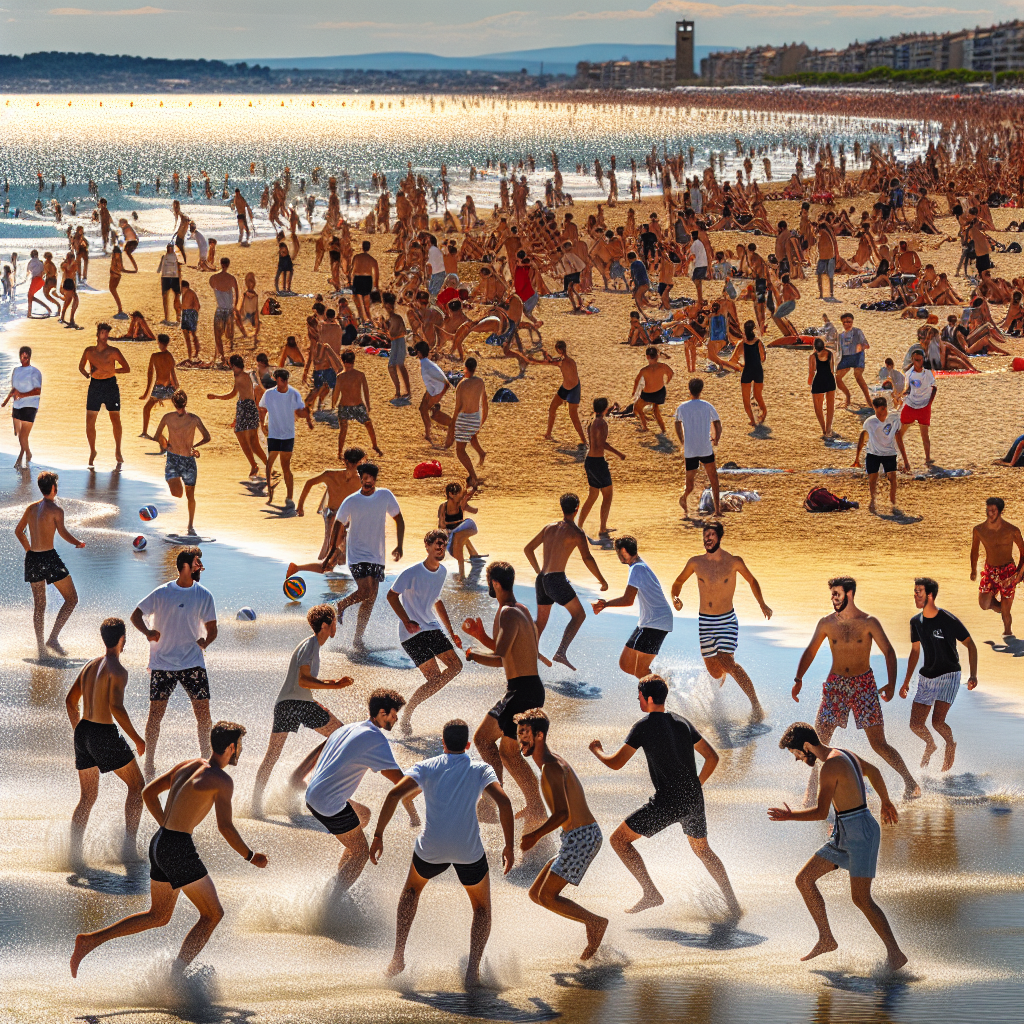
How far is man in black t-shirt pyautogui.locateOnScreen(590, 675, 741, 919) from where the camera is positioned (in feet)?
A: 24.0

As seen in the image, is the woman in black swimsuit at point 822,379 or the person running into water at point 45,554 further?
the woman in black swimsuit at point 822,379

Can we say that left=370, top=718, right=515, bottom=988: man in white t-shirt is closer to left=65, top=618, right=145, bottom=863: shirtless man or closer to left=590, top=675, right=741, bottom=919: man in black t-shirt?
left=590, top=675, right=741, bottom=919: man in black t-shirt

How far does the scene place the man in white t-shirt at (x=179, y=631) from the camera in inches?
351

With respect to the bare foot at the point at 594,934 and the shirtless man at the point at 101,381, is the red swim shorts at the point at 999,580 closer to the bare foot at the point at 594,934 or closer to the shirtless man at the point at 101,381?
the bare foot at the point at 594,934

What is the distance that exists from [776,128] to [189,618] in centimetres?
13170

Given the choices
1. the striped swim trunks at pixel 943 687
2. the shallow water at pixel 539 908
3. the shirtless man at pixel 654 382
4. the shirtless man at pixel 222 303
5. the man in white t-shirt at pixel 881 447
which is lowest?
the shallow water at pixel 539 908

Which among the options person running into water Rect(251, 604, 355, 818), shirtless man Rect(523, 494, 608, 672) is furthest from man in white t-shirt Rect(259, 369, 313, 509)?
person running into water Rect(251, 604, 355, 818)

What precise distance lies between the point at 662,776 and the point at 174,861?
8.46 feet

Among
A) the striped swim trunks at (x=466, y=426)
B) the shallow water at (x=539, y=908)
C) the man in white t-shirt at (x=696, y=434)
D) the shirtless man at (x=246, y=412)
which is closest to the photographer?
the shallow water at (x=539, y=908)

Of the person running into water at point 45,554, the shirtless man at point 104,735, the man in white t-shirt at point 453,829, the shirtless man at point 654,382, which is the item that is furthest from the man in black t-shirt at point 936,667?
the shirtless man at point 654,382

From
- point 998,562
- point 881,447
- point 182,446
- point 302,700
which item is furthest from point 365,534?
point 881,447

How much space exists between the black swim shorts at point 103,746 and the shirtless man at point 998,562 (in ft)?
22.6

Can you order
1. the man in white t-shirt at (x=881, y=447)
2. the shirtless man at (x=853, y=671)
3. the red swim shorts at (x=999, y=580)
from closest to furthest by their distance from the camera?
the shirtless man at (x=853, y=671)
the red swim shorts at (x=999, y=580)
the man in white t-shirt at (x=881, y=447)

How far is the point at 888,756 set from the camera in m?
8.67
